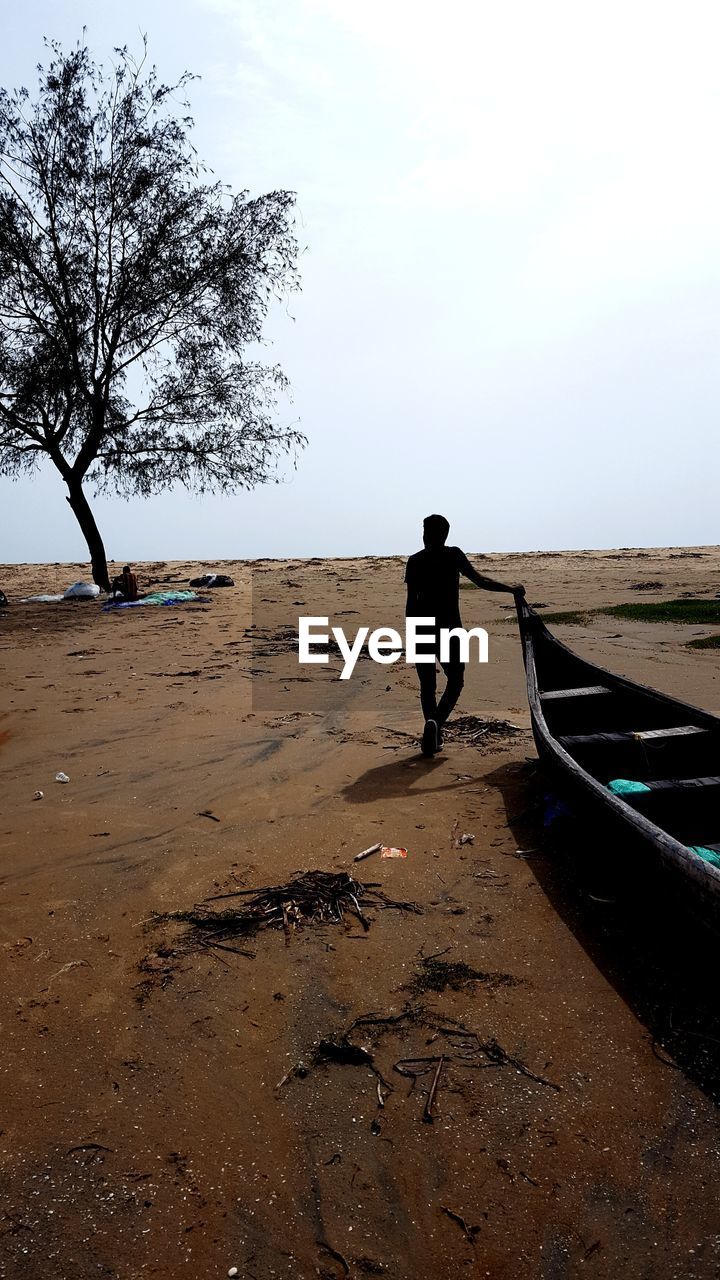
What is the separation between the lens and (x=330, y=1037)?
3.23 m

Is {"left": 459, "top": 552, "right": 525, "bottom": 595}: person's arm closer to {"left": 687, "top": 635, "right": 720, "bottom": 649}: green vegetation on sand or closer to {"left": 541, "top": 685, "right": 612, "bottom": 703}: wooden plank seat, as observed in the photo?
{"left": 541, "top": 685, "right": 612, "bottom": 703}: wooden plank seat

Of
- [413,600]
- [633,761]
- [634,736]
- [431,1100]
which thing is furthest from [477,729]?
[431,1100]

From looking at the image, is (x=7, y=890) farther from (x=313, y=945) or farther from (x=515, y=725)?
(x=515, y=725)

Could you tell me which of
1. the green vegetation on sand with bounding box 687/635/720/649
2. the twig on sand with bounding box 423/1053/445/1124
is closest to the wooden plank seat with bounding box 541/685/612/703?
the twig on sand with bounding box 423/1053/445/1124

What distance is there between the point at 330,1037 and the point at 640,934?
5.28 feet

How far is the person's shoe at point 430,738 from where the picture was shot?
6.60 meters

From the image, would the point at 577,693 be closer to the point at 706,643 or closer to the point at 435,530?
the point at 435,530

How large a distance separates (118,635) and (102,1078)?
10.8 metres

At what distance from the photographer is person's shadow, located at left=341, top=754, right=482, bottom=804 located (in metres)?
5.79

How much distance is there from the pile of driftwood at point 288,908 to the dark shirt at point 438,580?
2.95 metres

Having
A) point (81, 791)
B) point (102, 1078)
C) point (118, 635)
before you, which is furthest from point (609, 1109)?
point (118, 635)

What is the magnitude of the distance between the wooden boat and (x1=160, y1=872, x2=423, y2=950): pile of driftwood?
1.21 metres

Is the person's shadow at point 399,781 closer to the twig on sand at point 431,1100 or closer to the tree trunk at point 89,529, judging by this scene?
the twig on sand at point 431,1100

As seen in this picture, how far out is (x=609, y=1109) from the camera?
2.82 meters
